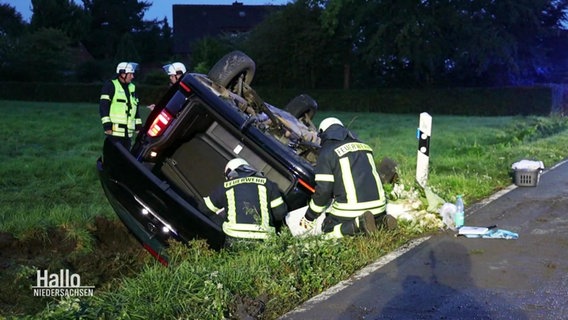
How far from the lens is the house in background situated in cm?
6556

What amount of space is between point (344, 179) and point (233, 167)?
914 mm

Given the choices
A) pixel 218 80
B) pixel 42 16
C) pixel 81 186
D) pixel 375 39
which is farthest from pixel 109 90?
pixel 42 16

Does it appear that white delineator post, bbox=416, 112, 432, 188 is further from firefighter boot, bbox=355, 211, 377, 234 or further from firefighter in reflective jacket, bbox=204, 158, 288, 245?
firefighter in reflective jacket, bbox=204, 158, 288, 245

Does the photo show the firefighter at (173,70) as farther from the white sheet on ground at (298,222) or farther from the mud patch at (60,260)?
the white sheet on ground at (298,222)

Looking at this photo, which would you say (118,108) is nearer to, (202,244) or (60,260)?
(60,260)

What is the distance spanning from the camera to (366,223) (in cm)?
609

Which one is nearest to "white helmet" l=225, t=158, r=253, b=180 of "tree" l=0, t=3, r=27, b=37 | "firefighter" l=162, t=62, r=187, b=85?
"firefighter" l=162, t=62, r=187, b=85

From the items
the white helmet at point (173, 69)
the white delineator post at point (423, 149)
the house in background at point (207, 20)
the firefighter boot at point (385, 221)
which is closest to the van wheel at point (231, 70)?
the white helmet at point (173, 69)

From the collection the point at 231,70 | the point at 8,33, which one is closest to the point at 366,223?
the point at 231,70

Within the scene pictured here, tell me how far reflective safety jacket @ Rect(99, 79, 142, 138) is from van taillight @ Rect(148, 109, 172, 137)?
9.52 ft

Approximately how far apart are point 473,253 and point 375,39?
34.6 meters

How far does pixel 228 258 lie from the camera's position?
18.0 feet

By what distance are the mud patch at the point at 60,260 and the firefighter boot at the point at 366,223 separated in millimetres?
1887

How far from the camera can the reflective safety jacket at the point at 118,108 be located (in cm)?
946
